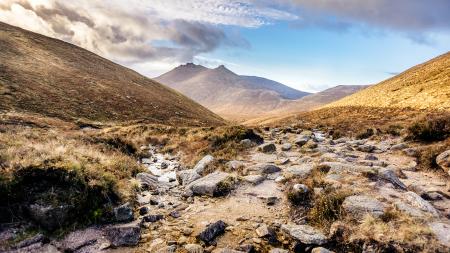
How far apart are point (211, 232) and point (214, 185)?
10.2 ft

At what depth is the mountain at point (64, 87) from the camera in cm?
4216

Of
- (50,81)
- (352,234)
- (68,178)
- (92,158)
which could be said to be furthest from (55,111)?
(352,234)

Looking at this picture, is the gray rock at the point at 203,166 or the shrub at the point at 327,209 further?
the gray rock at the point at 203,166

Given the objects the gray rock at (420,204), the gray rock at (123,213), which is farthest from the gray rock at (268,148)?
the gray rock at (123,213)

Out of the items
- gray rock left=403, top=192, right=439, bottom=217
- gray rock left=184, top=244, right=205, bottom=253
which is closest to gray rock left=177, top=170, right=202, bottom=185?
gray rock left=184, top=244, right=205, bottom=253

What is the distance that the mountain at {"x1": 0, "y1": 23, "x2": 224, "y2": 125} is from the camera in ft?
138

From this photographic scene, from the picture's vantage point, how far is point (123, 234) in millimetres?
8125

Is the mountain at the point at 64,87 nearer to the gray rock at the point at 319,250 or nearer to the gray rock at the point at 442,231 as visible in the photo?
the gray rock at the point at 319,250

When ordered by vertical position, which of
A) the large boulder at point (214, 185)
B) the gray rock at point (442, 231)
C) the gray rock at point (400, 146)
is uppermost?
the gray rock at point (400, 146)

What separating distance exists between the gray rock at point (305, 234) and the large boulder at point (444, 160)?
7.55 meters

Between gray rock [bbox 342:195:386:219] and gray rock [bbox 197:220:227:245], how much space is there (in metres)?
3.21

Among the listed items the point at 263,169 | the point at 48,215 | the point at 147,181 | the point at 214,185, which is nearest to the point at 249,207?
the point at 214,185

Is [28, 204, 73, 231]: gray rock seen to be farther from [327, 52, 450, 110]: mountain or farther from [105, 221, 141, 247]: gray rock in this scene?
[327, 52, 450, 110]: mountain

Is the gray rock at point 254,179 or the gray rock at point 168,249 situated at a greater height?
the gray rock at point 254,179
